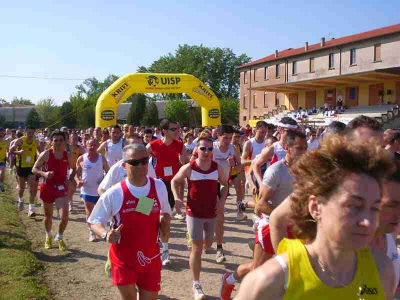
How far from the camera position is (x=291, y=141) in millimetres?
4852

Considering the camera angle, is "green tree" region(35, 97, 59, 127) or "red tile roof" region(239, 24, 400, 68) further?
"green tree" region(35, 97, 59, 127)

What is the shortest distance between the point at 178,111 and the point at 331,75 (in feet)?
76.8

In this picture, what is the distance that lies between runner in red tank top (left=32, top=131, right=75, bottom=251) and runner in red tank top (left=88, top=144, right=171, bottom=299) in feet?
13.7

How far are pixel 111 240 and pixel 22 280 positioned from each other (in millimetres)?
2991

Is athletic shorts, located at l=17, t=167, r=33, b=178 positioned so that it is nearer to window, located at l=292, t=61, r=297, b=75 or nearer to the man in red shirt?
the man in red shirt

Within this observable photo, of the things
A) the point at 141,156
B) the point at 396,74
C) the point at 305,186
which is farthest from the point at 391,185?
the point at 396,74

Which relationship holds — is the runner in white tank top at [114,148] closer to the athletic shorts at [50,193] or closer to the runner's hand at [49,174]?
the athletic shorts at [50,193]

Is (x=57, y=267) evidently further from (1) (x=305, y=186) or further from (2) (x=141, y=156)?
(1) (x=305, y=186)

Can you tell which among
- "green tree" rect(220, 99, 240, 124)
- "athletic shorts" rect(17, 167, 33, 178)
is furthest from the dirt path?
"green tree" rect(220, 99, 240, 124)

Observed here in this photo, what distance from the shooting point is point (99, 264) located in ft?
24.8

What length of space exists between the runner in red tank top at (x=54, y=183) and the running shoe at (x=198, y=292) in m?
3.19

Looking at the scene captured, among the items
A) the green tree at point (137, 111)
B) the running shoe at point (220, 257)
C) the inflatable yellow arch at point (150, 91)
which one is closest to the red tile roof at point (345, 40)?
the green tree at point (137, 111)

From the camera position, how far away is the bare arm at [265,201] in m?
4.66

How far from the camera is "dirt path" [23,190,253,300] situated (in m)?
6.34
